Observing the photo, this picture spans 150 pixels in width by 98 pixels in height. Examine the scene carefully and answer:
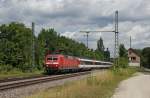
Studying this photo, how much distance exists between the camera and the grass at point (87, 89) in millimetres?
19575

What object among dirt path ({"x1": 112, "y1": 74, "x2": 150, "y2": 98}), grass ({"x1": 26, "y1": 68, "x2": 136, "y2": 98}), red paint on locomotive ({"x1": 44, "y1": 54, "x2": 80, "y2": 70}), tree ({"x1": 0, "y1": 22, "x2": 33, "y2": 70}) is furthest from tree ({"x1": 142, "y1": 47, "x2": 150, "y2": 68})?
dirt path ({"x1": 112, "y1": 74, "x2": 150, "y2": 98})

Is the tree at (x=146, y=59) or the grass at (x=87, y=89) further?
the tree at (x=146, y=59)

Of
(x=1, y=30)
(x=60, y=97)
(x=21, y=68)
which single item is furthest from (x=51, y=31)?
(x=60, y=97)

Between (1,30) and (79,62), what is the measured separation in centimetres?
1346

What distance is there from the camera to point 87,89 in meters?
24.5

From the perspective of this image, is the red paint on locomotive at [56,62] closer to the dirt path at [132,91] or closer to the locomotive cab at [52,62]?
the locomotive cab at [52,62]

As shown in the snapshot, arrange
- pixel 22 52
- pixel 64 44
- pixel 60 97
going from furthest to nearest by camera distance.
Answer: pixel 64 44 < pixel 22 52 < pixel 60 97

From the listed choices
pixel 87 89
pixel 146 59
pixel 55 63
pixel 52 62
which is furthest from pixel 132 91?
pixel 146 59

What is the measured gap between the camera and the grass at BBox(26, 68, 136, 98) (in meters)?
19.6

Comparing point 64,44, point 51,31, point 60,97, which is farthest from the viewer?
point 51,31

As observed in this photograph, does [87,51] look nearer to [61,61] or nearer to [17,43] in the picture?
[17,43]

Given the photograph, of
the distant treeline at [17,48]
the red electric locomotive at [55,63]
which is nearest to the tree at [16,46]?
the distant treeline at [17,48]

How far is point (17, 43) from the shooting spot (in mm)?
62562

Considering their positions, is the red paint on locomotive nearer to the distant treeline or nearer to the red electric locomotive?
the red electric locomotive
